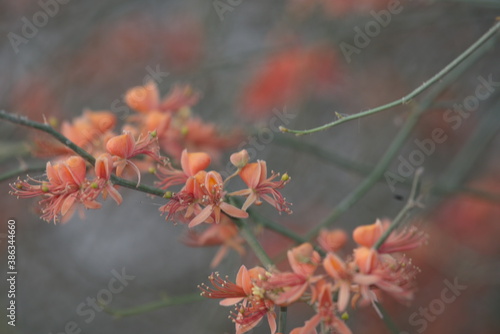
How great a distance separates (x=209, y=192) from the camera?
1.56m

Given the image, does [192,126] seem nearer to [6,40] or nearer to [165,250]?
[6,40]

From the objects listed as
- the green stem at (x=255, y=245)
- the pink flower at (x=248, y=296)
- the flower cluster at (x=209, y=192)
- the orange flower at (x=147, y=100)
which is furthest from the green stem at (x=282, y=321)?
the orange flower at (x=147, y=100)

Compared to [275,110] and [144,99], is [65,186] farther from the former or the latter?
[275,110]

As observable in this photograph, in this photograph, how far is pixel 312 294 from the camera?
4.63 ft

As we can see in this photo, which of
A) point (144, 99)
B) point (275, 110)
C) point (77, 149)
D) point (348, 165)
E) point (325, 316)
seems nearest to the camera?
point (325, 316)

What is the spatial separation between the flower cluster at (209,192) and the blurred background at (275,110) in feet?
4.66

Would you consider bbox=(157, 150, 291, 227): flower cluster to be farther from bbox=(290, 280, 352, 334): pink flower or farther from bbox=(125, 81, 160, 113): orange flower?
bbox=(125, 81, 160, 113): orange flower

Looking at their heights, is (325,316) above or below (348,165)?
below

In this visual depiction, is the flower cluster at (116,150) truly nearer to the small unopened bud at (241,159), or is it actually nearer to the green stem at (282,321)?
the small unopened bud at (241,159)

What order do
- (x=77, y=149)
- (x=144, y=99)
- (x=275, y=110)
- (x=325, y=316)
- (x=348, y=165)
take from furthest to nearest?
(x=275, y=110) → (x=348, y=165) → (x=144, y=99) → (x=77, y=149) → (x=325, y=316)

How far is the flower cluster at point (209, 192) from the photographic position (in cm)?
156

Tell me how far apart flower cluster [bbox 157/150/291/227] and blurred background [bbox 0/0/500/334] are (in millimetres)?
1421

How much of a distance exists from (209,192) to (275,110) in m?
2.45

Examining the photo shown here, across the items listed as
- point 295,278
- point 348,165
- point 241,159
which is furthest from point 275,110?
point 295,278
